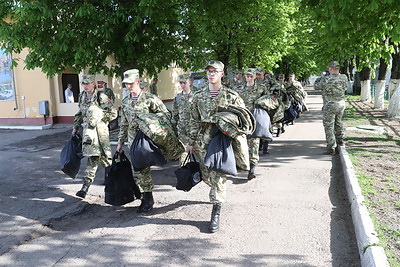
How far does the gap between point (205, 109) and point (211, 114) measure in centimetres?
10

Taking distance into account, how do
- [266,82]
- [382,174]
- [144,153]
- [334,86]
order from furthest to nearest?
1. [334,86]
2. [266,82]
3. [382,174]
4. [144,153]

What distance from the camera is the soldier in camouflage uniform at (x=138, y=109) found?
4727mm

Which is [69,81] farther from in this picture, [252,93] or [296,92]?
[252,93]

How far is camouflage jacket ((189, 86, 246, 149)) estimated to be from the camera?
4277 millimetres

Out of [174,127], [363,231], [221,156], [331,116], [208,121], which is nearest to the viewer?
[363,231]

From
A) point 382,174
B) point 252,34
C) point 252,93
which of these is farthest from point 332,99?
point 252,34

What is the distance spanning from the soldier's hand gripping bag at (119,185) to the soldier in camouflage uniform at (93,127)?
842 millimetres

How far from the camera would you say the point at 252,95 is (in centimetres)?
671

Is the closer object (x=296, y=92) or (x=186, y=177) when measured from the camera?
(x=186, y=177)

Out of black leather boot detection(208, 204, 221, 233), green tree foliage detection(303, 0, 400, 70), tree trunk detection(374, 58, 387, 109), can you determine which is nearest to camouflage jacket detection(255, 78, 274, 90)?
green tree foliage detection(303, 0, 400, 70)

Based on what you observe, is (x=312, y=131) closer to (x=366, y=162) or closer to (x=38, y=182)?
(x=366, y=162)

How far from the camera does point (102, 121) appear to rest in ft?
19.3

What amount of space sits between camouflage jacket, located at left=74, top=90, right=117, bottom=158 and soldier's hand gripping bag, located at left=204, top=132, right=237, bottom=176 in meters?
2.26

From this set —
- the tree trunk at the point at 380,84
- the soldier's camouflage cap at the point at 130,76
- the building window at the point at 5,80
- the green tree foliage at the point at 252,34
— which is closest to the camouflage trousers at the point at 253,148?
the soldier's camouflage cap at the point at 130,76
